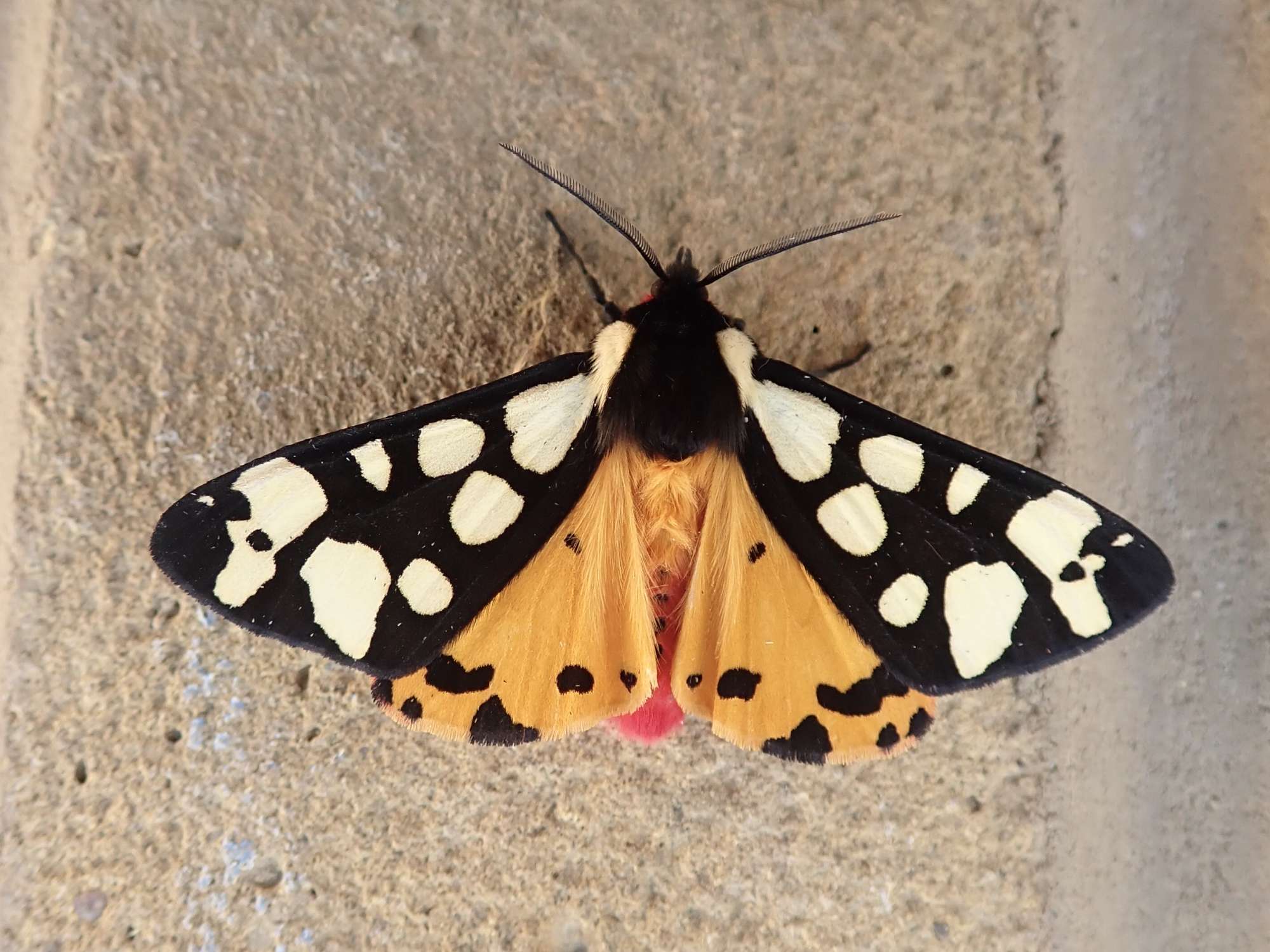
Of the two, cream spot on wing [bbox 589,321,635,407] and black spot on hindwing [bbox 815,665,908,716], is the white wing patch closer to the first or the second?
cream spot on wing [bbox 589,321,635,407]

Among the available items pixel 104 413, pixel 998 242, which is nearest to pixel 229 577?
pixel 104 413

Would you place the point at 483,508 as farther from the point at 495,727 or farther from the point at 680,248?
the point at 680,248

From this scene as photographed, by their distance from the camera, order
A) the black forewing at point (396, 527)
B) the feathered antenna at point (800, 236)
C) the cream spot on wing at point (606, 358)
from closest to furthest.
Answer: the black forewing at point (396, 527) < the cream spot on wing at point (606, 358) < the feathered antenna at point (800, 236)

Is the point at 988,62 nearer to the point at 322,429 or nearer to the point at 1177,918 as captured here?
the point at 322,429

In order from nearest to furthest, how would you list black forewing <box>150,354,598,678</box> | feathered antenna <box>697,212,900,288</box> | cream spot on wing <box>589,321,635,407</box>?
black forewing <box>150,354,598,678</box>
cream spot on wing <box>589,321,635,407</box>
feathered antenna <box>697,212,900,288</box>

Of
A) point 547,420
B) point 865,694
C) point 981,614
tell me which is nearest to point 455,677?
point 547,420

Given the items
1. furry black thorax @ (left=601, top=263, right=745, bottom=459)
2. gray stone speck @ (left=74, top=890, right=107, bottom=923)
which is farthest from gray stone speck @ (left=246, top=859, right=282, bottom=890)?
furry black thorax @ (left=601, top=263, right=745, bottom=459)

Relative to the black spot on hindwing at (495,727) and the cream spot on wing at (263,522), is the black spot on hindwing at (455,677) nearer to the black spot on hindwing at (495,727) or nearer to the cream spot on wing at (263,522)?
the black spot on hindwing at (495,727)

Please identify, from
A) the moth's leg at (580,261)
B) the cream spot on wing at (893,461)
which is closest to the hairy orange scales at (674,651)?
the cream spot on wing at (893,461)
